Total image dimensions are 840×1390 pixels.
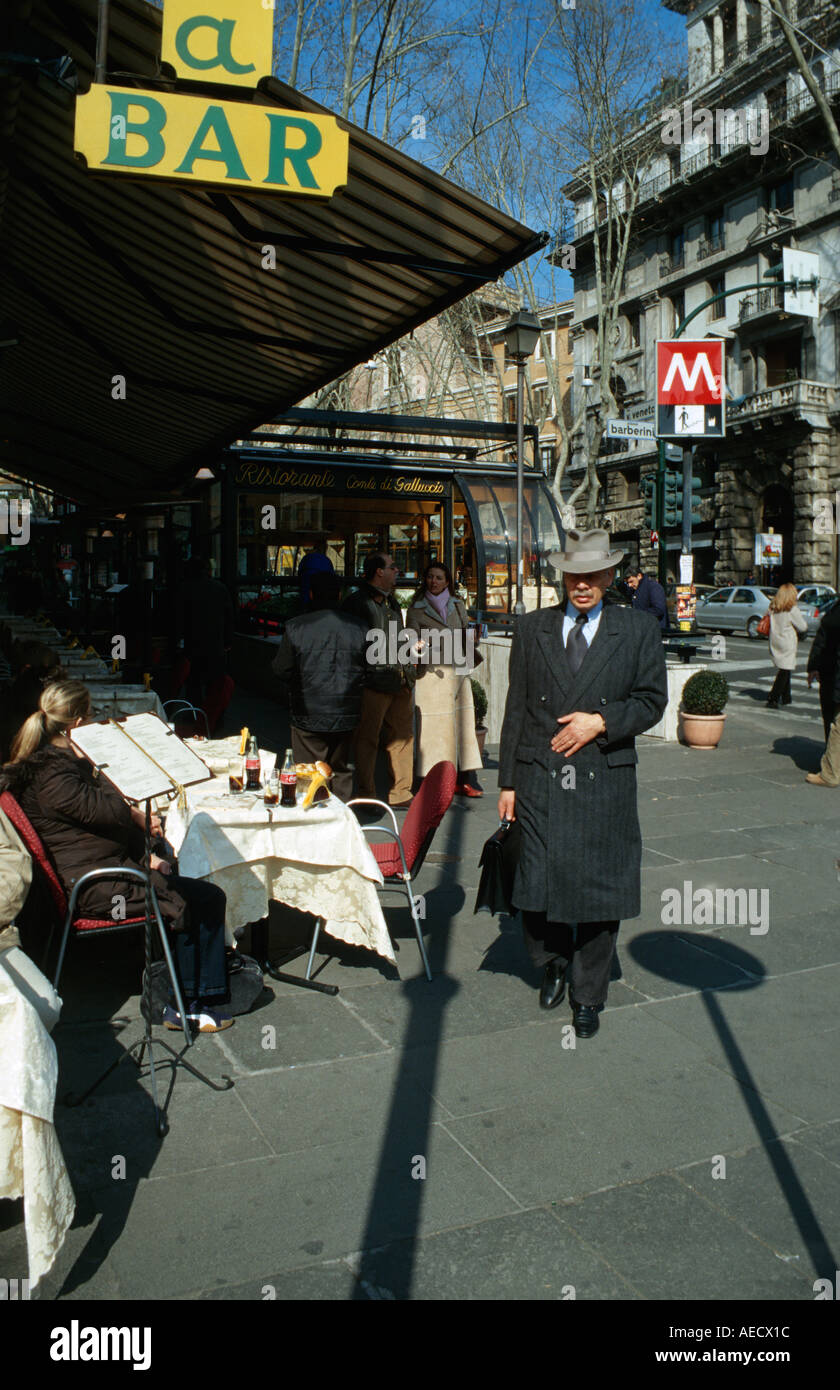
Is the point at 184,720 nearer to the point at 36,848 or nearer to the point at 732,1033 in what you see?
the point at 36,848

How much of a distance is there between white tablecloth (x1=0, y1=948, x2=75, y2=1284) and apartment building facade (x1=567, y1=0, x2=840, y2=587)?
1103 inches

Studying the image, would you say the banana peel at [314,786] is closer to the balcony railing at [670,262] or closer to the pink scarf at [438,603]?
the pink scarf at [438,603]

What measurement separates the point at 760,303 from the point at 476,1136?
37.9m

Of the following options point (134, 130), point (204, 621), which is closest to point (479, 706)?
point (204, 621)

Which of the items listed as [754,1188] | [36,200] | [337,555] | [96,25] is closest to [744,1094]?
[754,1188]

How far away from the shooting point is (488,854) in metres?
4.44

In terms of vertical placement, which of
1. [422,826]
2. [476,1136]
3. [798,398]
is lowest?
[476,1136]

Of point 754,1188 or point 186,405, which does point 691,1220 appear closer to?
point 754,1188

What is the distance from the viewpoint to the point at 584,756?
13.7 feet

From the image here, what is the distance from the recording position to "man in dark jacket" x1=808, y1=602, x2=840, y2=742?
946 cm

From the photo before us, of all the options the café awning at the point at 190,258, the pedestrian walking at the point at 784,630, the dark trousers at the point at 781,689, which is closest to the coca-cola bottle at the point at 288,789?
the café awning at the point at 190,258

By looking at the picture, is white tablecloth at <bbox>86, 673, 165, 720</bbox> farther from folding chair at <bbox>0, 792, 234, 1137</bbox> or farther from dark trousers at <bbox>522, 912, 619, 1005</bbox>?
dark trousers at <bbox>522, 912, 619, 1005</bbox>

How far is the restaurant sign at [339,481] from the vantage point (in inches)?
546
